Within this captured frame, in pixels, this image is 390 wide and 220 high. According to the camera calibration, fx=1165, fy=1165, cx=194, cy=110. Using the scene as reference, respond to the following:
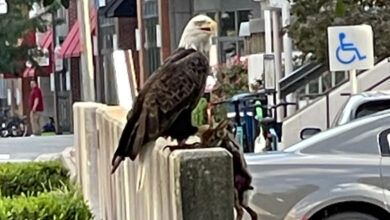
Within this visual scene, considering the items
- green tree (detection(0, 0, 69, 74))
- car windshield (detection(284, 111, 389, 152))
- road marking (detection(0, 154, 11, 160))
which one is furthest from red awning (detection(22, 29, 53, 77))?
car windshield (detection(284, 111, 389, 152))

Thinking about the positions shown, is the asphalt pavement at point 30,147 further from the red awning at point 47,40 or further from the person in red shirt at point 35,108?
the red awning at point 47,40

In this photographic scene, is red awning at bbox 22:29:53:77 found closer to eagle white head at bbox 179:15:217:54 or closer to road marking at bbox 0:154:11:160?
road marking at bbox 0:154:11:160

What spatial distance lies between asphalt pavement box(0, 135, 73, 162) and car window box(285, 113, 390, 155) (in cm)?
1215

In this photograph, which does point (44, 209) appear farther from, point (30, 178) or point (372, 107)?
point (372, 107)

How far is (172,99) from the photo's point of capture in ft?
15.9

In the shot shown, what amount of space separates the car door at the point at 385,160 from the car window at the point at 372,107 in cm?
203

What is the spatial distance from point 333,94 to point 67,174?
11.2 meters

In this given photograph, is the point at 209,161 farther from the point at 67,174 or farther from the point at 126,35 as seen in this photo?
the point at 126,35

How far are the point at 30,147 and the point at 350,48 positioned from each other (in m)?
12.9

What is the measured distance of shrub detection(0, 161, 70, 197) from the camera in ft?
30.7

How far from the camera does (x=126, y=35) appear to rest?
129 feet

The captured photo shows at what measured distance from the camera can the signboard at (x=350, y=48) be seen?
573 inches

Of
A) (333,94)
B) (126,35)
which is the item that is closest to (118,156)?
(333,94)

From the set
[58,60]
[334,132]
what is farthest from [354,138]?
[58,60]
